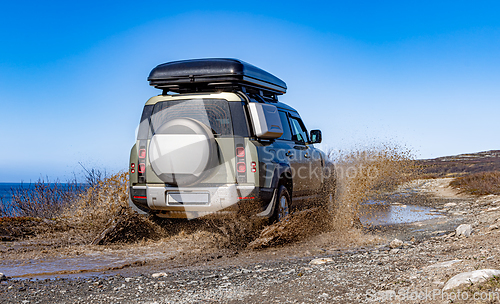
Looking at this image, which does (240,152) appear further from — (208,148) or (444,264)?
(444,264)

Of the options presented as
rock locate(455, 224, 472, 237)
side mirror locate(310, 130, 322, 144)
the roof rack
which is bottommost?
rock locate(455, 224, 472, 237)

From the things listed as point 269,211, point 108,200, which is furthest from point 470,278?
point 108,200

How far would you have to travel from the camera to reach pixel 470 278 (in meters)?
3.03

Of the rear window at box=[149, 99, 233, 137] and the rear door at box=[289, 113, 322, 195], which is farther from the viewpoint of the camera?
the rear door at box=[289, 113, 322, 195]

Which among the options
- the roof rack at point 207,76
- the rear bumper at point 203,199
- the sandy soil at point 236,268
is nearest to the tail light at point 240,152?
the rear bumper at point 203,199

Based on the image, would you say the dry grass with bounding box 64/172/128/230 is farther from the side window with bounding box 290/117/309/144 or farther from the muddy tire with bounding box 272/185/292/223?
the side window with bounding box 290/117/309/144

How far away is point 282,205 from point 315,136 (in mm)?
2427

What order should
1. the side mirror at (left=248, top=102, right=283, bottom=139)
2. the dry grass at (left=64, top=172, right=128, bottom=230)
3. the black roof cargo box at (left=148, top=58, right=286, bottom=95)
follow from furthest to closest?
the dry grass at (left=64, top=172, right=128, bottom=230) → the black roof cargo box at (left=148, top=58, right=286, bottom=95) → the side mirror at (left=248, top=102, right=283, bottom=139)

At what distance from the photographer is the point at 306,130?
833 centimetres

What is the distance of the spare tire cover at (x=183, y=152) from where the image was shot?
5.55 meters

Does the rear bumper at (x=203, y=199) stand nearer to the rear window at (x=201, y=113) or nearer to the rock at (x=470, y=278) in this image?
the rear window at (x=201, y=113)

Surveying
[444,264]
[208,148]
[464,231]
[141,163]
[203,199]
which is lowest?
[464,231]

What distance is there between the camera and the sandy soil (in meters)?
3.39

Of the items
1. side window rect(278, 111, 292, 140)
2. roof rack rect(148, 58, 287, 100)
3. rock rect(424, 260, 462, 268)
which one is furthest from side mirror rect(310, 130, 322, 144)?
rock rect(424, 260, 462, 268)
